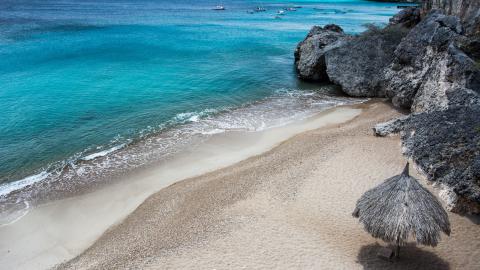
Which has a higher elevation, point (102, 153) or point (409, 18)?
point (409, 18)

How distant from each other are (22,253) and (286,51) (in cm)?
4303

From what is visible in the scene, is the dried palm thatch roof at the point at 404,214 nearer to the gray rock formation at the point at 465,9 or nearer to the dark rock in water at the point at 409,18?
the gray rock formation at the point at 465,9

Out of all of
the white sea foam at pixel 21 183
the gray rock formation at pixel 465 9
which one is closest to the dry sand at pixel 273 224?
the white sea foam at pixel 21 183

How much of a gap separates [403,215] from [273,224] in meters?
5.02

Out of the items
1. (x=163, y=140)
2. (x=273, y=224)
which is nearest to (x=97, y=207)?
(x=163, y=140)

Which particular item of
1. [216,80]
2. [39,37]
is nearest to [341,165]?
[216,80]

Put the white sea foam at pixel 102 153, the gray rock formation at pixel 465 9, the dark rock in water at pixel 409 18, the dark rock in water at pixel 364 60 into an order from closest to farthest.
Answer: the white sea foam at pixel 102 153, the gray rock formation at pixel 465 9, the dark rock in water at pixel 364 60, the dark rock in water at pixel 409 18

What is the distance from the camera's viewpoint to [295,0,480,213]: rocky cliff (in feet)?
52.8

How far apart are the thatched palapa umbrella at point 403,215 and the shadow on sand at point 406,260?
64 cm

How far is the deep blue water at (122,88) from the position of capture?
24016 mm

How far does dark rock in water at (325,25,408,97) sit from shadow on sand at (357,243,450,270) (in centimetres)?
2029

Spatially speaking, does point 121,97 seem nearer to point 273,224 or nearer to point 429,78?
point 273,224

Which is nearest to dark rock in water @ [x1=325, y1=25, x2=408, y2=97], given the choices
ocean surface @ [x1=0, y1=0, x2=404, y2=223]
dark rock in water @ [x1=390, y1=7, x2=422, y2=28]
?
ocean surface @ [x1=0, y1=0, x2=404, y2=223]

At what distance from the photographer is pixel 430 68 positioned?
24.5 m
